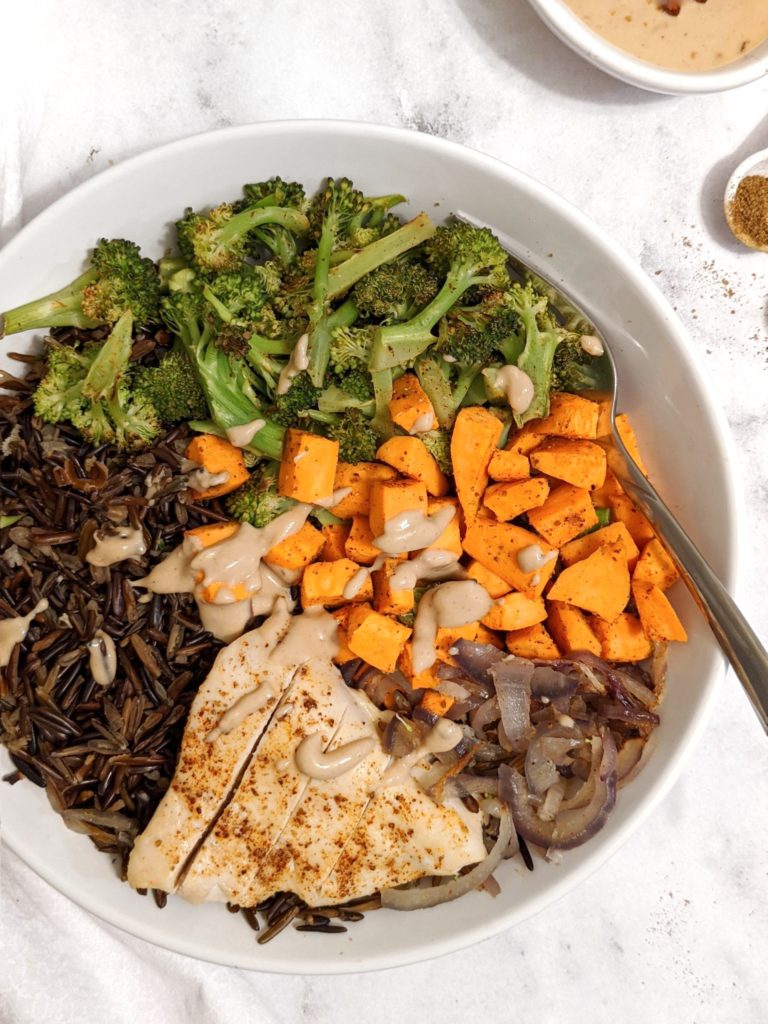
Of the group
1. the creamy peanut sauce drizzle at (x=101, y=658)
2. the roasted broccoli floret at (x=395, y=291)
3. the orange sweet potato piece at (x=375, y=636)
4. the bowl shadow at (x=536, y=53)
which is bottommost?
the creamy peanut sauce drizzle at (x=101, y=658)

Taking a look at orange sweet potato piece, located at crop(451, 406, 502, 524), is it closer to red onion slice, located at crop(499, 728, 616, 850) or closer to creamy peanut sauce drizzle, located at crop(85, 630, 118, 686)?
red onion slice, located at crop(499, 728, 616, 850)

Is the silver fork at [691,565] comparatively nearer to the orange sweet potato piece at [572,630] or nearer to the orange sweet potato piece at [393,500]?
the orange sweet potato piece at [572,630]

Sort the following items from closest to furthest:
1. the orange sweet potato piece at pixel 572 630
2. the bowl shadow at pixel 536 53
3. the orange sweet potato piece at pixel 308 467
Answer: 1. the orange sweet potato piece at pixel 308 467
2. the orange sweet potato piece at pixel 572 630
3. the bowl shadow at pixel 536 53

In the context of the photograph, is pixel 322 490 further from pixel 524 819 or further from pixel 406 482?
pixel 524 819

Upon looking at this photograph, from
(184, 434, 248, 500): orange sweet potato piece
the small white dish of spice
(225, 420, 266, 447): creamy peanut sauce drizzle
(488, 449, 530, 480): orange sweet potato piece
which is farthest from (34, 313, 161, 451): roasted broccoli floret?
the small white dish of spice

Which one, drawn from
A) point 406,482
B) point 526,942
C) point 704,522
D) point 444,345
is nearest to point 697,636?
point 704,522

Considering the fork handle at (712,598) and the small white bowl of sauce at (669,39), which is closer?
the fork handle at (712,598)

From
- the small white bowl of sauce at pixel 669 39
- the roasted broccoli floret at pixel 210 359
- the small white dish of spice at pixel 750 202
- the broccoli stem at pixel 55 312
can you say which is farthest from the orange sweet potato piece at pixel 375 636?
the small white bowl of sauce at pixel 669 39
